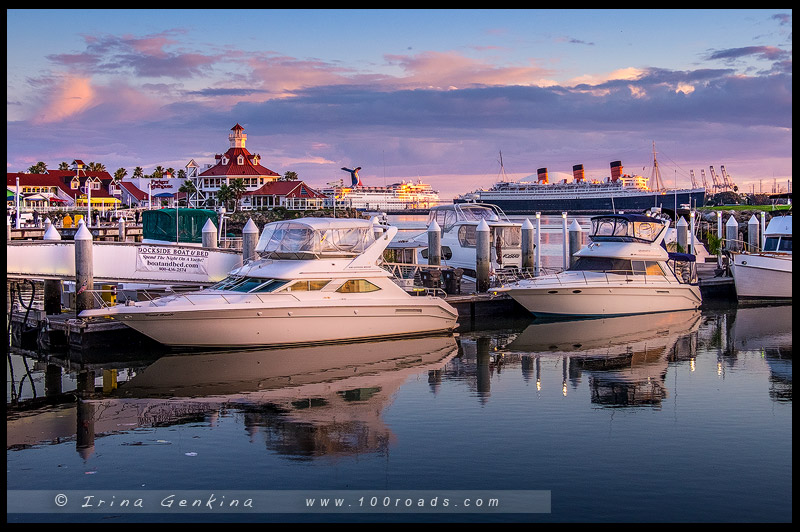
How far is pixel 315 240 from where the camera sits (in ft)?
69.2

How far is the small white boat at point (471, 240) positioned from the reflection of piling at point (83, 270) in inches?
527

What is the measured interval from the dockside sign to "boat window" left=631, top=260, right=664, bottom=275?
13457 millimetres

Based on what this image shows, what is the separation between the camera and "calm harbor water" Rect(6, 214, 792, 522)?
10.7 metres

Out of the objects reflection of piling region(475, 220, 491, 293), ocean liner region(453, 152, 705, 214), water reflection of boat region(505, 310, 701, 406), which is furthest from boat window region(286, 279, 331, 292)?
ocean liner region(453, 152, 705, 214)

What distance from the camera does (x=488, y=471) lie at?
38.2ft

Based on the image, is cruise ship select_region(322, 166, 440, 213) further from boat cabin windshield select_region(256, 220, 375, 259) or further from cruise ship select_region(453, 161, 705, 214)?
boat cabin windshield select_region(256, 220, 375, 259)

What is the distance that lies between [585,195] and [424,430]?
121m

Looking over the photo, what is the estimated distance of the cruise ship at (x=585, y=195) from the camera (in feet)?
427

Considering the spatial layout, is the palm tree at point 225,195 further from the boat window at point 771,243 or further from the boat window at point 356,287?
the boat window at point 356,287

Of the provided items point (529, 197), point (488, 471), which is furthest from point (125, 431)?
point (529, 197)

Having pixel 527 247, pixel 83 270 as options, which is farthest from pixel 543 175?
pixel 83 270

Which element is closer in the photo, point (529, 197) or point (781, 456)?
point (781, 456)
